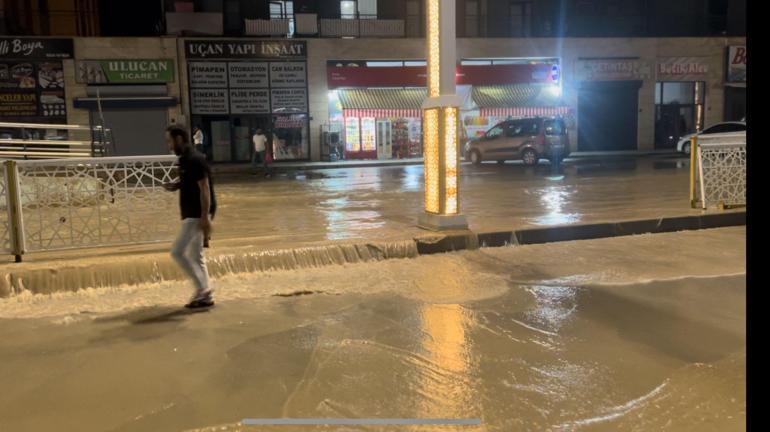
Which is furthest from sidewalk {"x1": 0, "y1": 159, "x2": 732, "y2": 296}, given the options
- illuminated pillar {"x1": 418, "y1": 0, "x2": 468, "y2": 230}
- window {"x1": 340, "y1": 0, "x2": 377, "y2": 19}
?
window {"x1": 340, "y1": 0, "x2": 377, "y2": 19}

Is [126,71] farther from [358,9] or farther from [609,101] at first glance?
[609,101]

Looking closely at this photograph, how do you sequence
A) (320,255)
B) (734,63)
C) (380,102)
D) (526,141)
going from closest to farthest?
(320,255)
(526,141)
(380,102)
(734,63)

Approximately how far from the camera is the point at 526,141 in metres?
24.6

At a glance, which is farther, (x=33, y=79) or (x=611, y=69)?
(x=611, y=69)

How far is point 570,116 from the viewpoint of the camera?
32906 mm

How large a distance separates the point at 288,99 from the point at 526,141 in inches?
438

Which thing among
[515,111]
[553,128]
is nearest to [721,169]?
[553,128]

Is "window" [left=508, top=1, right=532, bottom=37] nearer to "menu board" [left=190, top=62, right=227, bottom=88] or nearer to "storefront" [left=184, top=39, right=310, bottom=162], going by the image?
"storefront" [left=184, top=39, right=310, bottom=162]

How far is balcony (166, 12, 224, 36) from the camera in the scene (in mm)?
28781

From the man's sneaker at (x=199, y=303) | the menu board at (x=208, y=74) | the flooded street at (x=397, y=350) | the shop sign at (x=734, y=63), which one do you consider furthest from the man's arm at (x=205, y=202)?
the shop sign at (x=734, y=63)

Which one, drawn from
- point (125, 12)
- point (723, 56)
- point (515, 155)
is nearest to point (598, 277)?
point (515, 155)

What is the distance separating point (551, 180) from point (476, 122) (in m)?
13.3

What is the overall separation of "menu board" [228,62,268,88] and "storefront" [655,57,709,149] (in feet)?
63.8

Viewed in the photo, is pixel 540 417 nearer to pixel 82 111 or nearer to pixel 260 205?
pixel 260 205
